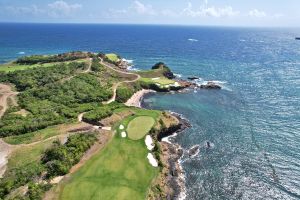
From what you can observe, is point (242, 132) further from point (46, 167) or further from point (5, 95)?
point (5, 95)

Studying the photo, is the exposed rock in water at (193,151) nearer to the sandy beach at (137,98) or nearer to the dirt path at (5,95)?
the sandy beach at (137,98)

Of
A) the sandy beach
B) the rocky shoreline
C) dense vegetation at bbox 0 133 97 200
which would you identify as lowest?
the sandy beach

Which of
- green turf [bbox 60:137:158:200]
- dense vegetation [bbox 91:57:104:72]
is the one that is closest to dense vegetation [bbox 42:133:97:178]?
green turf [bbox 60:137:158:200]

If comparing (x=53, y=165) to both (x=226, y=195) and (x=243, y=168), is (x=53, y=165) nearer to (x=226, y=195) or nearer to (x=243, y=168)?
(x=226, y=195)

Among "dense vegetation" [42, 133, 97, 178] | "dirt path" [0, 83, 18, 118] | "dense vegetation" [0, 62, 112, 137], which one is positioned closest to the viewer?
"dense vegetation" [42, 133, 97, 178]

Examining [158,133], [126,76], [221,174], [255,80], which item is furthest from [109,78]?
[221,174]

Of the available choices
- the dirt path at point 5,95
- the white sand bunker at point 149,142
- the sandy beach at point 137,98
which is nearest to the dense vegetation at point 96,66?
the sandy beach at point 137,98

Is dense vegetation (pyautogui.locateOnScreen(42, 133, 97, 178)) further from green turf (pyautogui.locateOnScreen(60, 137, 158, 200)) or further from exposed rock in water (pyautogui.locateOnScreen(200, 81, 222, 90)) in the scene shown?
exposed rock in water (pyautogui.locateOnScreen(200, 81, 222, 90))
